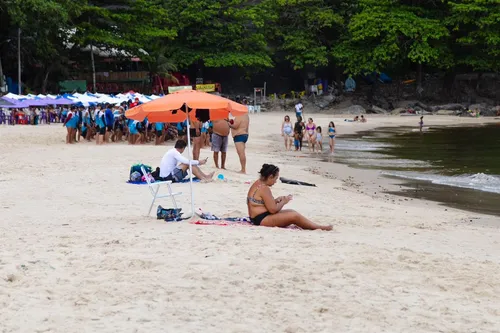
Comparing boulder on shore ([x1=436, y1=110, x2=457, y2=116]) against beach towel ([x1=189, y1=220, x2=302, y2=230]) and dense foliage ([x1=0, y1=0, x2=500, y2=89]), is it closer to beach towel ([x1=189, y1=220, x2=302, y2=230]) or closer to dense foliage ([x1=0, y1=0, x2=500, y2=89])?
dense foliage ([x1=0, y1=0, x2=500, y2=89])

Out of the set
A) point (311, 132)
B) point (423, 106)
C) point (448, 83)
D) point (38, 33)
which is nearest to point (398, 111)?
point (423, 106)

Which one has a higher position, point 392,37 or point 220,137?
point 392,37

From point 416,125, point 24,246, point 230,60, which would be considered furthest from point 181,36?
point 24,246

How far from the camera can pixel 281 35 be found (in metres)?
54.1

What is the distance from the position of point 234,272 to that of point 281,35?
4771 cm

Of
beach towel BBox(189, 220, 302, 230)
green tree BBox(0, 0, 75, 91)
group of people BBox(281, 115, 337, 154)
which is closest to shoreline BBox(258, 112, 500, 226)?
group of people BBox(281, 115, 337, 154)

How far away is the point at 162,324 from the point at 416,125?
38317 mm

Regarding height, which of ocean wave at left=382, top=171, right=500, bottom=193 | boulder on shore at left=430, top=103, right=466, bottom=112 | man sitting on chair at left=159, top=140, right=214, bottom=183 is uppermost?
boulder on shore at left=430, top=103, right=466, bottom=112

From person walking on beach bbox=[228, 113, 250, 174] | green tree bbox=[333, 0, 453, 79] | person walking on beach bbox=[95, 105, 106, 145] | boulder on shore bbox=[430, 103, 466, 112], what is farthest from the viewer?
boulder on shore bbox=[430, 103, 466, 112]

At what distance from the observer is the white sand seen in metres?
6.32

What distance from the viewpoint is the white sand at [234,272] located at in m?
6.32

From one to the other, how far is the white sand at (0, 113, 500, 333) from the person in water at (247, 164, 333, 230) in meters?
0.31

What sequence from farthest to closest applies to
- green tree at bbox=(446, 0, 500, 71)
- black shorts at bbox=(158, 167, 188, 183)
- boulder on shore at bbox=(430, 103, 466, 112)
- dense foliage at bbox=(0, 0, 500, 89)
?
boulder on shore at bbox=(430, 103, 466, 112)
green tree at bbox=(446, 0, 500, 71)
dense foliage at bbox=(0, 0, 500, 89)
black shorts at bbox=(158, 167, 188, 183)

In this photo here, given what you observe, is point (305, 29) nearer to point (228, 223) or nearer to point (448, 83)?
point (448, 83)
